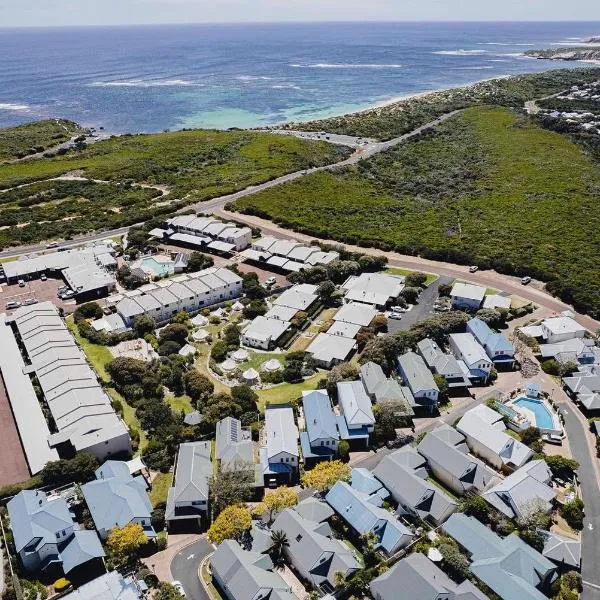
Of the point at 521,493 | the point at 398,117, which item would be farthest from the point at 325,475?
the point at 398,117

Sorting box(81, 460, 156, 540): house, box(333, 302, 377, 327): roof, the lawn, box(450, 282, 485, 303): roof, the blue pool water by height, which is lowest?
the lawn

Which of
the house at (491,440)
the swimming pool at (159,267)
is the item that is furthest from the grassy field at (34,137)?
the house at (491,440)

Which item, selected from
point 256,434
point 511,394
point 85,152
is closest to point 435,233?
point 511,394

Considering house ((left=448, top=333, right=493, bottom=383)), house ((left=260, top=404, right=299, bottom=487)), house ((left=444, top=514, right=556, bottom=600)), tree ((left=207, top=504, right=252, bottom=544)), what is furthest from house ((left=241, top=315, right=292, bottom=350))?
house ((left=444, top=514, right=556, bottom=600))

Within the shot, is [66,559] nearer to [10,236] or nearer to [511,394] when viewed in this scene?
[511,394]

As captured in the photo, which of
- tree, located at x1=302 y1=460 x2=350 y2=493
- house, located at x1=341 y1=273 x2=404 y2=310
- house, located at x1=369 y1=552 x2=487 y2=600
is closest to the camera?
house, located at x1=369 y1=552 x2=487 y2=600

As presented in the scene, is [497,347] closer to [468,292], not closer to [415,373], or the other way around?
[415,373]

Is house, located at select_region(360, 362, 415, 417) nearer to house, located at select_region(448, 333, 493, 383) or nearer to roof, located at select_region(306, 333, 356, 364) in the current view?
roof, located at select_region(306, 333, 356, 364)
